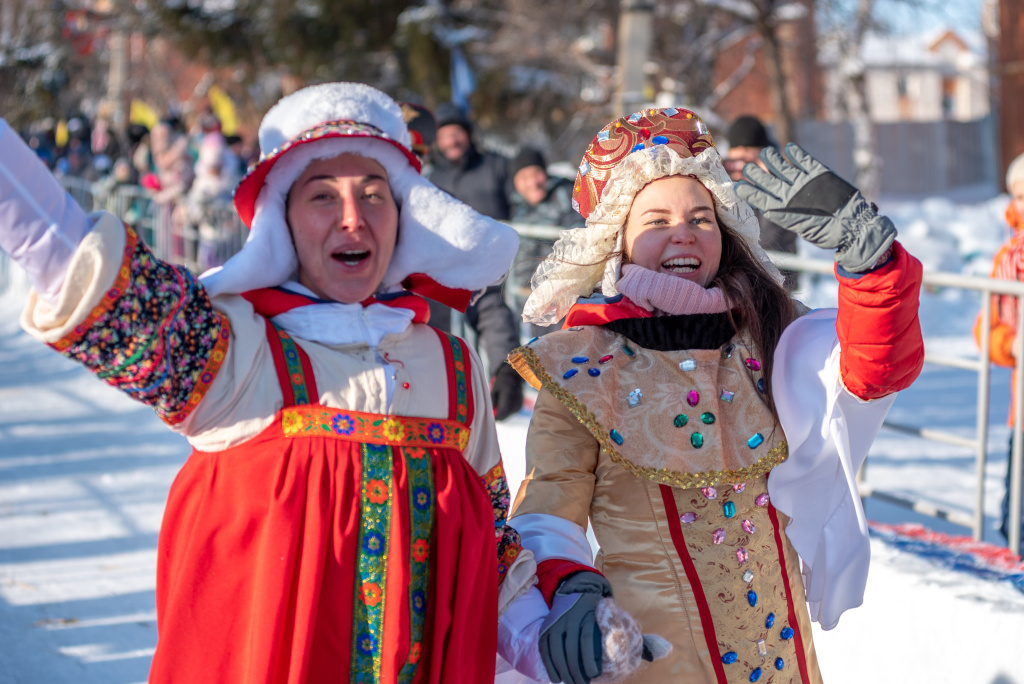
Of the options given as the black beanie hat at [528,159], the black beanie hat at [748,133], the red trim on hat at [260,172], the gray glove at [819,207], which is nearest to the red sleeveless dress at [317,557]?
the red trim on hat at [260,172]

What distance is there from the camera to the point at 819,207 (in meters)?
1.62

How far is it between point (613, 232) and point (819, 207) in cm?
58

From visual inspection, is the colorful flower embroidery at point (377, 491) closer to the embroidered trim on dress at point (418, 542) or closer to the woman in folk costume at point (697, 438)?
the embroidered trim on dress at point (418, 542)

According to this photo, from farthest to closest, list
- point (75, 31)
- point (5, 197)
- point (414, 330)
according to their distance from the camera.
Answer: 1. point (75, 31)
2. point (414, 330)
3. point (5, 197)

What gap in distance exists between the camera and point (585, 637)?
64.2 inches

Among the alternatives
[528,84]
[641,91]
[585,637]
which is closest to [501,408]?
[585,637]

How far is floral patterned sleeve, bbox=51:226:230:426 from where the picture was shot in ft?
4.47

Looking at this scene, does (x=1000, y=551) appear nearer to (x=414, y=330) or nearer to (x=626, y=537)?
(x=626, y=537)

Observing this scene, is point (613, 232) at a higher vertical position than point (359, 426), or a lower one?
higher

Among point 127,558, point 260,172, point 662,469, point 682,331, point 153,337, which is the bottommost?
point 127,558

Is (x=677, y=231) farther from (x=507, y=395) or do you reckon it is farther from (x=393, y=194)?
(x=507, y=395)

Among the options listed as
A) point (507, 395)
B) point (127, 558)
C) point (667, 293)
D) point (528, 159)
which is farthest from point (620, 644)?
point (528, 159)

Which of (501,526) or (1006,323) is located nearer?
(501,526)

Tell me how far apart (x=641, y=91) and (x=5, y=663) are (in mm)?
6117
